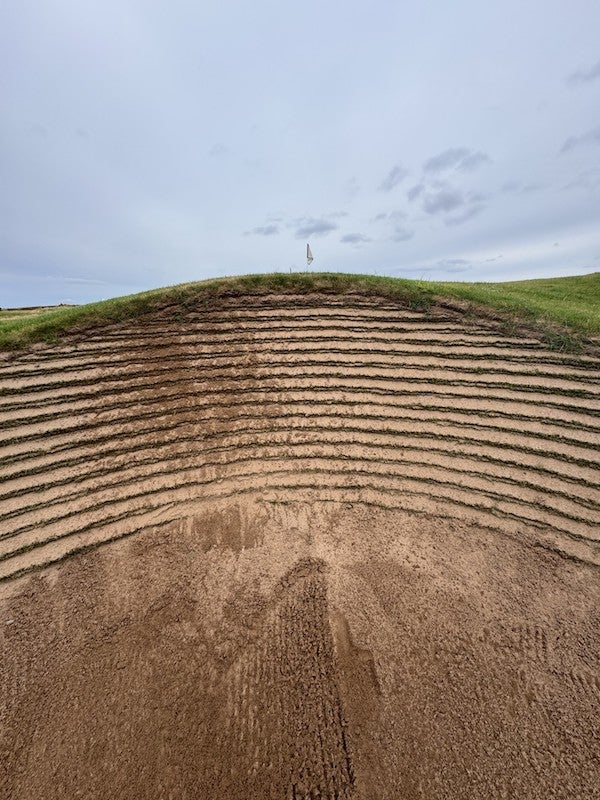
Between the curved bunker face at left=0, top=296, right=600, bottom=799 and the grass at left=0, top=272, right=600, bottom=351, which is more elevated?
the grass at left=0, top=272, right=600, bottom=351

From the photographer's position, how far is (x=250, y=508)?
11227 mm

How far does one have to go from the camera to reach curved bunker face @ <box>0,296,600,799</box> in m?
6.82

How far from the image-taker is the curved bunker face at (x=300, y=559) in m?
6.82

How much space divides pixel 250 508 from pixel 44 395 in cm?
727

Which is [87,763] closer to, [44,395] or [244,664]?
[244,664]

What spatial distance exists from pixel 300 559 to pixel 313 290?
10151 millimetres

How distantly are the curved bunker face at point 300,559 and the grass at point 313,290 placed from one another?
0.60 meters

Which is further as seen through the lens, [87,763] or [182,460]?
[182,460]

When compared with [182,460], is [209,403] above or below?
above

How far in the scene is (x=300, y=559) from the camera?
10.0 m

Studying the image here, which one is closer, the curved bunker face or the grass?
the curved bunker face

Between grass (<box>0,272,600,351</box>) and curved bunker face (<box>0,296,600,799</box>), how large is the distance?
0.60m

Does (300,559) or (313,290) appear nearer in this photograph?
(300,559)

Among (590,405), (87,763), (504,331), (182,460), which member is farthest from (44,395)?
(590,405)
